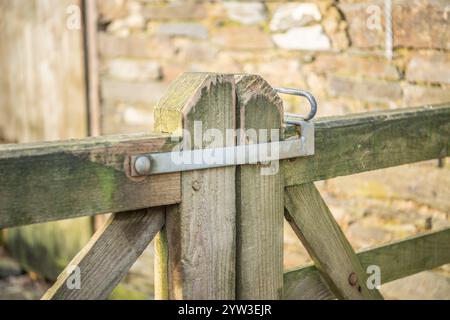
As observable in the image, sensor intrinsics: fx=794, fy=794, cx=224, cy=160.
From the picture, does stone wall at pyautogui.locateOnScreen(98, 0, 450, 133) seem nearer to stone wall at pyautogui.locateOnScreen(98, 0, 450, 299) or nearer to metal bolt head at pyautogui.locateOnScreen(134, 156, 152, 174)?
stone wall at pyautogui.locateOnScreen(98, 0, 450, 299)

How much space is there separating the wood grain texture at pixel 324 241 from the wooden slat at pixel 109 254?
386mm

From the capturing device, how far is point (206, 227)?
169 centimetres

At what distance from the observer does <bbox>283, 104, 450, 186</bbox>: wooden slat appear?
6.29 ft

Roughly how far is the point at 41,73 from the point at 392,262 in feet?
11.5

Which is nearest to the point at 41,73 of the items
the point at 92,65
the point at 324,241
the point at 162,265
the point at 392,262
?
the point at 92,65

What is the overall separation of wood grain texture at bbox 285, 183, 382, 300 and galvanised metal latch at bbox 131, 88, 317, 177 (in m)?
0.11

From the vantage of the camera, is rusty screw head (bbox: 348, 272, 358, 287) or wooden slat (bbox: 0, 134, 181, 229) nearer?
wooden slat (bbox: 0, 134, 181, 229)

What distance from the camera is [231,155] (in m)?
1.71

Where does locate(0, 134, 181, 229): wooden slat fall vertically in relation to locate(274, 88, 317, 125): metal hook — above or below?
below

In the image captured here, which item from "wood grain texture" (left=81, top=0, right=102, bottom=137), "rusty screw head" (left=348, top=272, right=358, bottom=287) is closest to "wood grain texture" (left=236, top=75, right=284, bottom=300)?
"rusty screw head" (left=348, top=272, right=358, bottom=287)

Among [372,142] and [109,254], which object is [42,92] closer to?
[372,142]

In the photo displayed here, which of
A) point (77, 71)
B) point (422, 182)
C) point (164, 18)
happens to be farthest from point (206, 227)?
point (77, 71)

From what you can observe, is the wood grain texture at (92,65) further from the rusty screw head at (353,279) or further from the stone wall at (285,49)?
the rusty screw head at (353,279)

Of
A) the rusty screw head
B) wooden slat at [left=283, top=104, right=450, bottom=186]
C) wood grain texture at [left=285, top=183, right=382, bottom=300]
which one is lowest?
the rusty screw head
